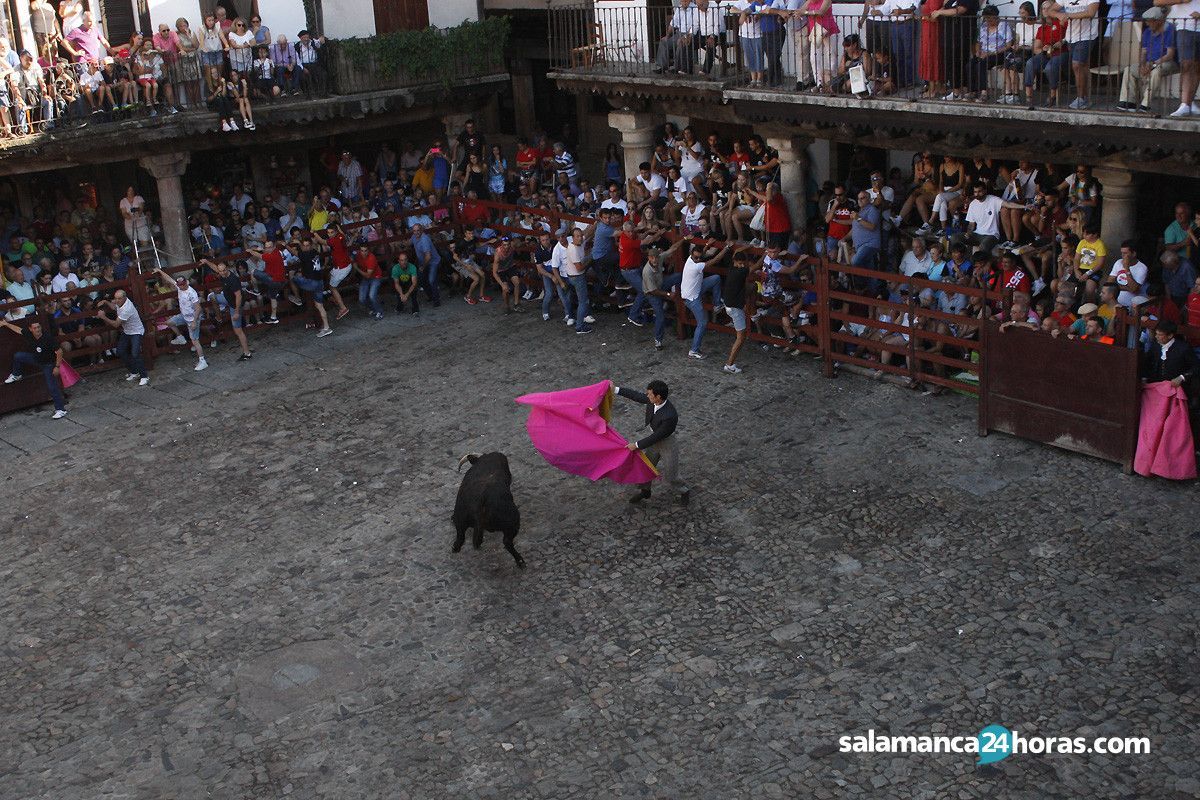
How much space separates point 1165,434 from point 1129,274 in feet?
8.50

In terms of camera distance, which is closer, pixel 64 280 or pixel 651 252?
pixel 651 252

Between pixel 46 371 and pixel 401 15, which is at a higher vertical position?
pixel 401 15

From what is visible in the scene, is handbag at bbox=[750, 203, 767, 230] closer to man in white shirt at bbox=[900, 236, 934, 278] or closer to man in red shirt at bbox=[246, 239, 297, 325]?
man in white shirt at bbox=[900, 236, 934, 278]

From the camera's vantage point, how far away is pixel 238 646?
1291cm

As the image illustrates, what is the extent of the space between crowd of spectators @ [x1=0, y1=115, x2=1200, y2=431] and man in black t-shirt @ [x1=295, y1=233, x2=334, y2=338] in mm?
39

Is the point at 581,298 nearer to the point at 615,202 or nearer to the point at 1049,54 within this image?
the point at 615,202

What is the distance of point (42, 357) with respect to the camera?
1934 centimetres

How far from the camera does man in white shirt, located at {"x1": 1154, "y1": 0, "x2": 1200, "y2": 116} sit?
598 inches


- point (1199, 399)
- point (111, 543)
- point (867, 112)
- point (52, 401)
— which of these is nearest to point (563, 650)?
point (111, 543)

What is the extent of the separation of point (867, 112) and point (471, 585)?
9457 millimetres

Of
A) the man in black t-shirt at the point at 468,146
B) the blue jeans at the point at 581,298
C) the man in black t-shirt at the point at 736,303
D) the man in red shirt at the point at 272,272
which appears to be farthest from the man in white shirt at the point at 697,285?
the man in black t-shirt at the point at 468,146

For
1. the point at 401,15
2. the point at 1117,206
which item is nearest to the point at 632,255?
the point at 1117,206

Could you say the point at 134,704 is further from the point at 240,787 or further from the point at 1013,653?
the point at 1013,653

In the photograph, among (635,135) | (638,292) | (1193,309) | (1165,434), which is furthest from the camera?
(635,135)
